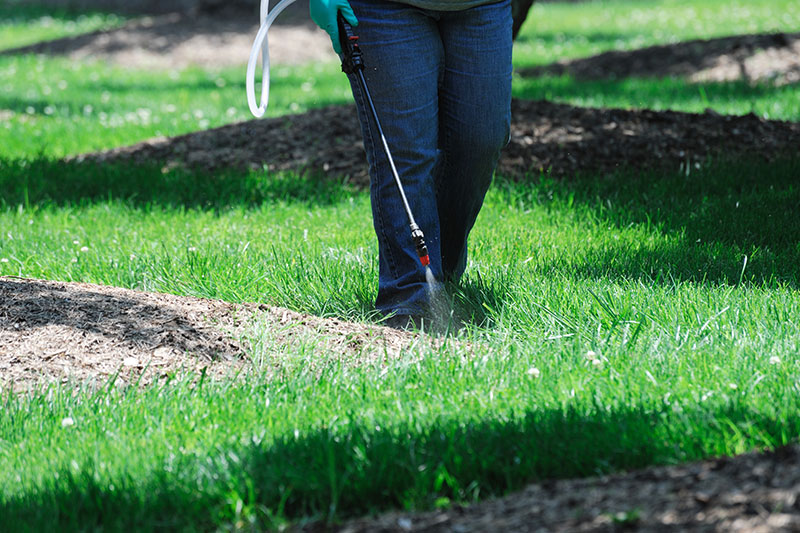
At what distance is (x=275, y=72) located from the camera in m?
12.4

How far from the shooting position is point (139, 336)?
11.4ft

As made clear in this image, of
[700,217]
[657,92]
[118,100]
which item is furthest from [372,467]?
[118,100]

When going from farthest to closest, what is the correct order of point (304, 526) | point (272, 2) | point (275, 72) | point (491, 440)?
1. point (272, 2)
2. point (275, 72)
3. point (491, 440)
4. point (304, 526)

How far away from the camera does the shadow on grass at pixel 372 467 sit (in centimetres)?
235

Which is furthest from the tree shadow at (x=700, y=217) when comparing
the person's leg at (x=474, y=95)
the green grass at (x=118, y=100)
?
the green grass at (x=118, y=100)

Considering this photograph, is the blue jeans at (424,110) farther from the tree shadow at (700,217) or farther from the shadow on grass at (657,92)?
the shadow on grass at (657,92)

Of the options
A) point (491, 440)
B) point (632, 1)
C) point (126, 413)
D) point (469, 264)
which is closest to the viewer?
point (491, 440)

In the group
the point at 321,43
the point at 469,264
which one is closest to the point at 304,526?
the point at 469,264

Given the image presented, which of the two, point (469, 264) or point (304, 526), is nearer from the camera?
point (304, 526)

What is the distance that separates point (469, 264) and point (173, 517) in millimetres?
2325

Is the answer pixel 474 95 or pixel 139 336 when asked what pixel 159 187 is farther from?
pixel 474 95

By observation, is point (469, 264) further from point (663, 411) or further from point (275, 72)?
point (275, 72)

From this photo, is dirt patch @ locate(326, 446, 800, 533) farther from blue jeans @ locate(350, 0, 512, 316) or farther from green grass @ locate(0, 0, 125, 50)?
green grass @ locate(0, 0, 125, 50)

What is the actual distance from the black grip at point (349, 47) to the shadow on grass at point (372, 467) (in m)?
1.45
